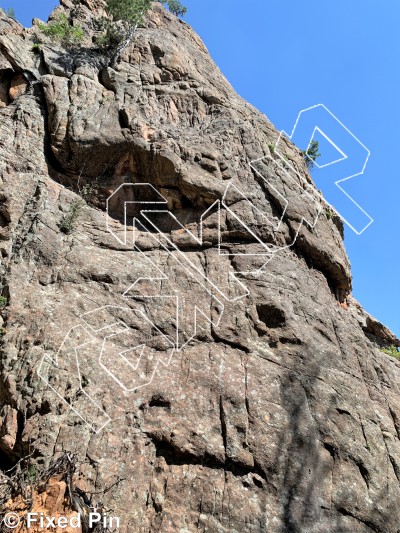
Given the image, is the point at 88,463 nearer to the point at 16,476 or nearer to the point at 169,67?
the point at 16,476

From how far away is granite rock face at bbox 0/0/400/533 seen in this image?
297 inches

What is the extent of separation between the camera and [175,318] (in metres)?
9.86

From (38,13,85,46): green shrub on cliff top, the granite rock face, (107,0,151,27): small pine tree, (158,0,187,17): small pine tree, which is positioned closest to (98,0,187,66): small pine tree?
(107,0,151,27): small pine tree

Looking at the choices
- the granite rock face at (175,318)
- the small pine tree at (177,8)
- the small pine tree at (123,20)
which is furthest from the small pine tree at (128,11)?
the small pine tree at (177,8)

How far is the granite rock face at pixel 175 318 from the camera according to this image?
755cm

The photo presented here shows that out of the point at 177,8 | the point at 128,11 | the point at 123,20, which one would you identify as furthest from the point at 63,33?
the point at 177,8

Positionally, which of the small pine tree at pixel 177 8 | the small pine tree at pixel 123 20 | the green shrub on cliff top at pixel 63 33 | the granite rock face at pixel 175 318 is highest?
the small pine tree at pixel 177 8

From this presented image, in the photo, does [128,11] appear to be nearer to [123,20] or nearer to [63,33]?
[123,20]
